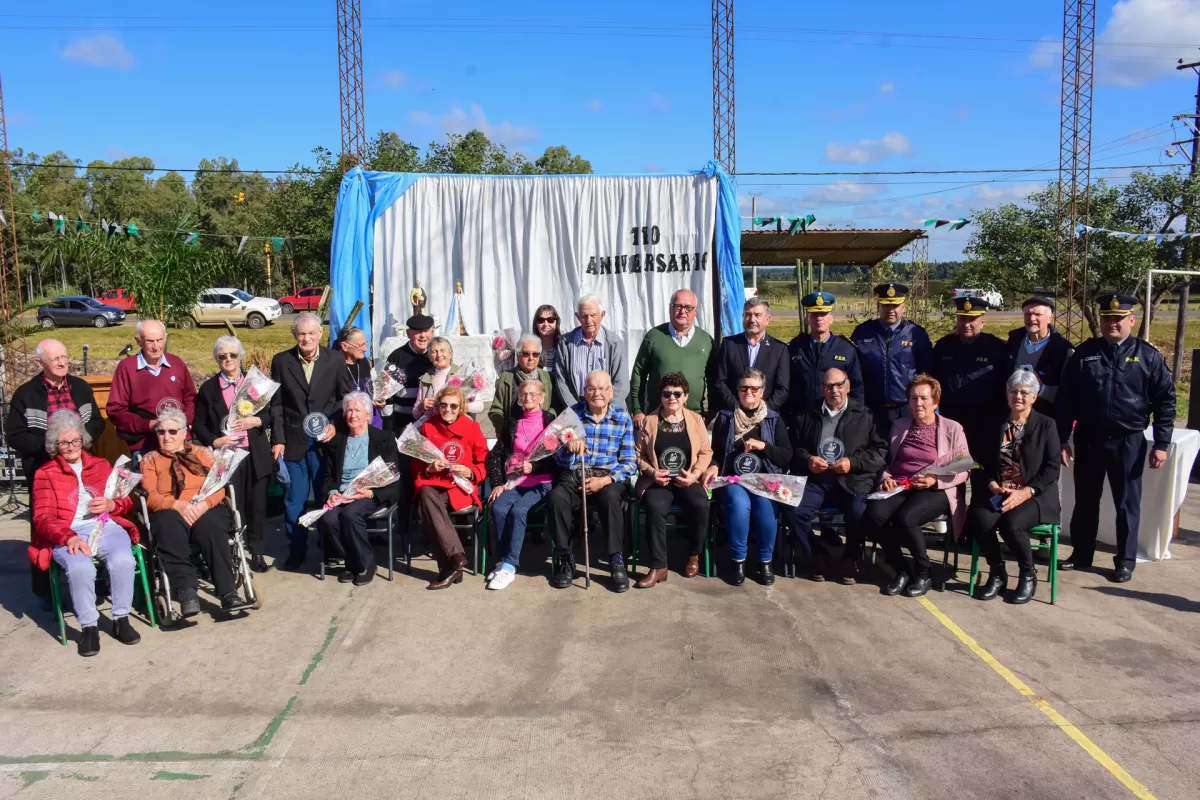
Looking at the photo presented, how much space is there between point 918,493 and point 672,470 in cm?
145

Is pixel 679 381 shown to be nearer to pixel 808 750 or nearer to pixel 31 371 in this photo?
pixel 808 750

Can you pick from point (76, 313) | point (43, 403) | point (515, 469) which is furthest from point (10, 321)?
point (515, 469)

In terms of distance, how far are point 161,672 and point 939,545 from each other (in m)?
4.80

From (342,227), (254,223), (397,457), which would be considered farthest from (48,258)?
(397,457)

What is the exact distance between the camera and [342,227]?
8016 mm

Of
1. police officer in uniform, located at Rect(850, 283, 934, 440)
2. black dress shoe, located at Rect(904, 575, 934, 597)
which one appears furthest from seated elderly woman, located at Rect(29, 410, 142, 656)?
police officer in uniform, located at Rect(850, 283, 934, 440)

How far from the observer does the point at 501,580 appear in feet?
17.4

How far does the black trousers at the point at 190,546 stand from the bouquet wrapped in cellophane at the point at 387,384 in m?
1.40

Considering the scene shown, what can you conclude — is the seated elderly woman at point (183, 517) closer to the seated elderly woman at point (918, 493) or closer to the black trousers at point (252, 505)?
the black trousers at point (252, 505)

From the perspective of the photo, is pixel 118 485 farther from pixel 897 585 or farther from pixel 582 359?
pixel 897 585

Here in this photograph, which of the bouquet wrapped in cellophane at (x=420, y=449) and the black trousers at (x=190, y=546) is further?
the bouquet wrapped in cellophane at (x=420, y=449)

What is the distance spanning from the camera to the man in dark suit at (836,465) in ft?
17.6

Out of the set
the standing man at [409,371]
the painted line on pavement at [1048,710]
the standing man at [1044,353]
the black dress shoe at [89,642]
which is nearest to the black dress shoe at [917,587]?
the painted line on pavement at [1048,710]

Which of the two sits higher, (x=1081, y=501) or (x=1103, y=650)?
(x=1081, y=501)
